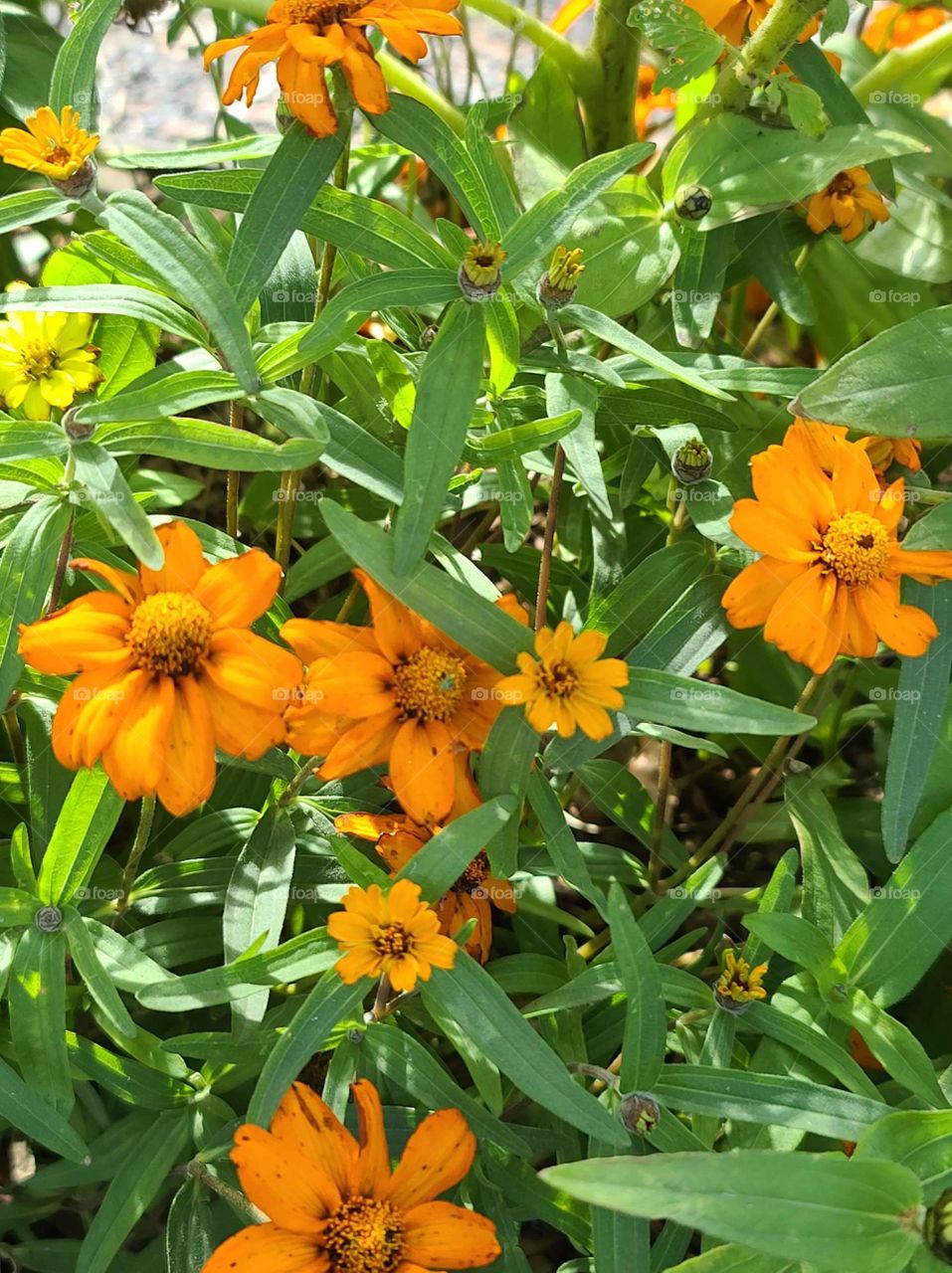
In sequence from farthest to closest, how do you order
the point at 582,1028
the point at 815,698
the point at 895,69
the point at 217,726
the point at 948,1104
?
the point at 895,69 → the point at 815,698 → the point at 582,1028 → the point at 948,1104 → the point at 217,726

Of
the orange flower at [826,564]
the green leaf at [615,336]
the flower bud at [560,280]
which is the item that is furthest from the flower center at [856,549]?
the flower bud at [560,280]

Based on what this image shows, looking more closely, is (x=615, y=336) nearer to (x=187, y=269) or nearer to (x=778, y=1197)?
(x=187, y=269)

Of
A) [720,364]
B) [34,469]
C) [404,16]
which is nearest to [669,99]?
[720,364]

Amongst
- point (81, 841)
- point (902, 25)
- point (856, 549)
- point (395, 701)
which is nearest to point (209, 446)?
point (395, 701)

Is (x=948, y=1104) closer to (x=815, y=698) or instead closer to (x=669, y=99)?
(x=815, y=698)

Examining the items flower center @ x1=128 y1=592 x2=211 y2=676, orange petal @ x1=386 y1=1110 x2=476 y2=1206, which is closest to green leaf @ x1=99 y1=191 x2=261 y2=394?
flower center @ x1=128 y1=592 x2=211 y2=676

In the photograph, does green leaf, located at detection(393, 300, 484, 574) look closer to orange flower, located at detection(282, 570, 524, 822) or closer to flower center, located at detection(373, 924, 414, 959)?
orange flower, located at detection(282, 570, 524, 822)
